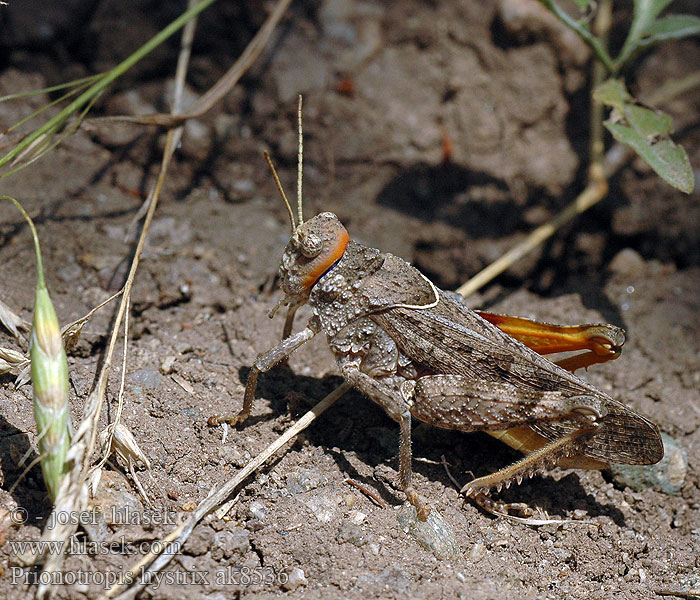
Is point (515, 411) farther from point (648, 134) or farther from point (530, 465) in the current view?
point (648, 134)

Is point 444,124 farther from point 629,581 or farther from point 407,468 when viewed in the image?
point 629,581

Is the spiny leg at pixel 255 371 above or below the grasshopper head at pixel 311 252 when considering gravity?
below

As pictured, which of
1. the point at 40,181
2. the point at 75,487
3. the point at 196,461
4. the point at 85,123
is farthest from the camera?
the point at 40,181

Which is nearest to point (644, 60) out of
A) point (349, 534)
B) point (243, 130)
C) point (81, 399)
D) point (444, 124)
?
point (444, 124)

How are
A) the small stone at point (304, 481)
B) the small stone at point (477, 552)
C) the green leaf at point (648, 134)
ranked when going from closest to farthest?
the small stone at point (477, 552)
the small stone at point (304, 481)
the green leaf at point (648, 134)

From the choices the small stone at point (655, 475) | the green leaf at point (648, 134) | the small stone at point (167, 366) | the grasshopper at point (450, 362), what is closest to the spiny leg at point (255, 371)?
the grasshopper at point (450, 362)

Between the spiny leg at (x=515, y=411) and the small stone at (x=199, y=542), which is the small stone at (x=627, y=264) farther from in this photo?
the small stone at (x=199, y=542)

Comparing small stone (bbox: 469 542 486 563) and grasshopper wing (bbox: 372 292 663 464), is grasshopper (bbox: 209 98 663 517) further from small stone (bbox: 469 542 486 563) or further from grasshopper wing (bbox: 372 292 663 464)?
small stone (bbox: 469 542 486 563)
